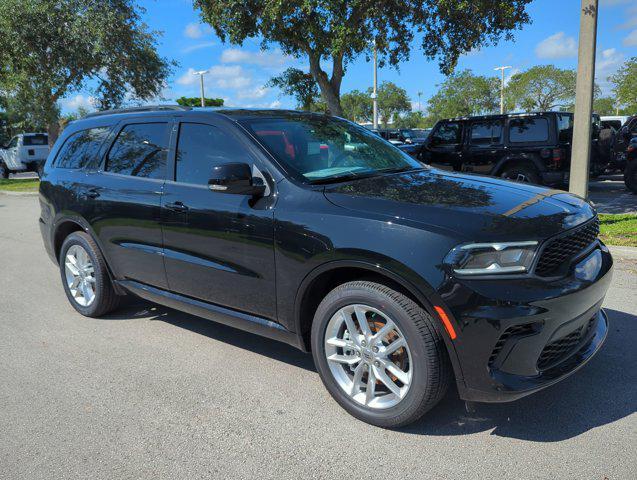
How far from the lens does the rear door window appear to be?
38.3 feet

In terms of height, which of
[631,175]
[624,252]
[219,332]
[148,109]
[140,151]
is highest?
[148,109]

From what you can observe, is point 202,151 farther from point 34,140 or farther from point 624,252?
point 34,140

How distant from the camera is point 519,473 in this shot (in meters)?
2.58

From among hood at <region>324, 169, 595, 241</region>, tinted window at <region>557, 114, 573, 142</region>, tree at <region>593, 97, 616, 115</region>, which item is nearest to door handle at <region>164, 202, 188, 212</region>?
→ hood at <region>324, 169, 595, 241</region>

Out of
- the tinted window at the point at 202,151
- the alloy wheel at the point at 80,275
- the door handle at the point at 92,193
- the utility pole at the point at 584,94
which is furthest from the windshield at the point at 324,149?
the utility pole at the point at 584,94

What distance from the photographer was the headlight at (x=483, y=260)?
104 inches

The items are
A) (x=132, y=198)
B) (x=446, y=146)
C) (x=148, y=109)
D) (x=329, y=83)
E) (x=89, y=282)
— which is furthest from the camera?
(x=329, y=83)

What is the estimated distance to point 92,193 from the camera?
187 inches

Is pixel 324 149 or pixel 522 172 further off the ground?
pixel 324 149

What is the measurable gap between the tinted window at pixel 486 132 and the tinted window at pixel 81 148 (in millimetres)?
8419

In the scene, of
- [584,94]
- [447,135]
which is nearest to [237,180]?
[584,94]

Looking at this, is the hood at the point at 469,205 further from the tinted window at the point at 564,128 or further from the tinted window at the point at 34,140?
the tinted window at the point at 34,140

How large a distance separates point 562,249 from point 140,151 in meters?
3.30

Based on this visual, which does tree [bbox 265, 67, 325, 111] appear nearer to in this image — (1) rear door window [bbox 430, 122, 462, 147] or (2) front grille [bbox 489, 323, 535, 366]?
(1) rear door window [bbox 430, 122, 462, 147]
